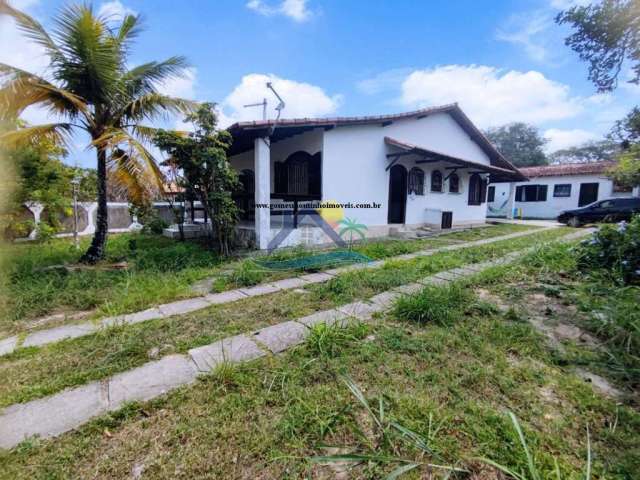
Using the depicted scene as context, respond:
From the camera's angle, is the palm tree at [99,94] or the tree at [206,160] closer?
→ the palm tree at [99,94]

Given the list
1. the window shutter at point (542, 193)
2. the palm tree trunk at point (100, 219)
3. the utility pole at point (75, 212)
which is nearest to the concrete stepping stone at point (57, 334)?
the palm tree trunk at point (100, 219)

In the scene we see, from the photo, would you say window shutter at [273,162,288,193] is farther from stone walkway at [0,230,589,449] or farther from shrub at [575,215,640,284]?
shrub at [575,215,640,284]

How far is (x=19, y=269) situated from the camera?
505 centimetres

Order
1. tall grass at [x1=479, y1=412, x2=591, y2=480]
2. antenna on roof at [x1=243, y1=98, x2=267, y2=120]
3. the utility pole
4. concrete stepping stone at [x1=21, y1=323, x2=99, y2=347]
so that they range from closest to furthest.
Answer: tall grass at [x1=479, y1=412, x2=591, y2=480]
concrete stepping stone at [x1=21, y1=323, x2=99, y2=347]
the utility pole
antenna on roof at [x1=243, y1=98, x2=267, y2=120]

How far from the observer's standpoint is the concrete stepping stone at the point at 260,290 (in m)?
4.34

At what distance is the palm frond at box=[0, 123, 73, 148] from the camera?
4965 millimetres

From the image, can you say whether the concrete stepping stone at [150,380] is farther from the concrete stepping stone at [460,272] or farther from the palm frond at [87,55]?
the palm frond at [87,55]

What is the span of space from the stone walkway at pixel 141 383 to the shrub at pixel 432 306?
1.36ft

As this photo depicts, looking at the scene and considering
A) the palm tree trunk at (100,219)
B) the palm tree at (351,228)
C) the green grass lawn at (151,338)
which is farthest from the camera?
the palm tree at (351,228)

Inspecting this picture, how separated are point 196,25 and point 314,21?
357 cm

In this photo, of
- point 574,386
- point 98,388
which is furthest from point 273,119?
point 574,386

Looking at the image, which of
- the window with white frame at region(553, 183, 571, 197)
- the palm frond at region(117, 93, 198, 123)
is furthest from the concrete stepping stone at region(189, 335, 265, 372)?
the window with white frame at region(553, 183, 571, 197)

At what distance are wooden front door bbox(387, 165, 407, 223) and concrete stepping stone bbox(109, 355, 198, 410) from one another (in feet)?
30.2

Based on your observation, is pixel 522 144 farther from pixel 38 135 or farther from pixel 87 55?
pixel 38 135
